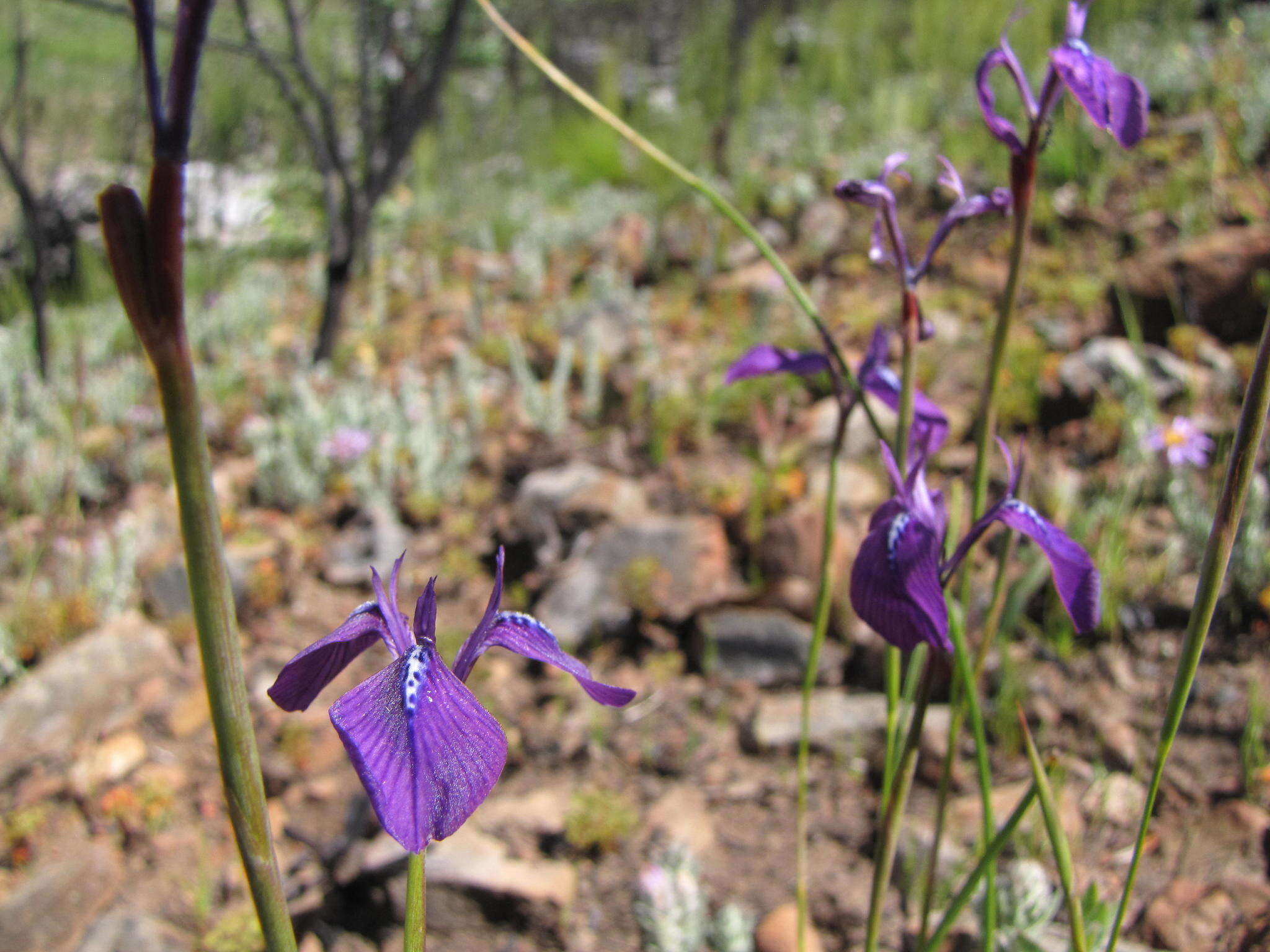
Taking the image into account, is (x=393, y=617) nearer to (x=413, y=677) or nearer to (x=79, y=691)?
(x=413, y=677)

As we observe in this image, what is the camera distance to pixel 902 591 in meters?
0.78

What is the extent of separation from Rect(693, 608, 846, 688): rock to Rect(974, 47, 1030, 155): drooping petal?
64.7 inches

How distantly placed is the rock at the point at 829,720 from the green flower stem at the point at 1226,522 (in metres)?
1.35

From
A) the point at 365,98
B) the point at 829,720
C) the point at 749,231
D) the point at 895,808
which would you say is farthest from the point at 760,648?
the point at 365,98

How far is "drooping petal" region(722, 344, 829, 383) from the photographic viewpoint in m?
1.16

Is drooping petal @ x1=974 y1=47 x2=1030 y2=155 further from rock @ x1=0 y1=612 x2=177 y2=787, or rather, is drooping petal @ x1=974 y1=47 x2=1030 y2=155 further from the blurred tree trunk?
the blurred tree trunk

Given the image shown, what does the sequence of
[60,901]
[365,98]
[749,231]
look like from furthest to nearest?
[365,98], [60,901], [749,231]

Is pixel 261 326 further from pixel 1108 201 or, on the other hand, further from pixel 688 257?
pixel 1108 201

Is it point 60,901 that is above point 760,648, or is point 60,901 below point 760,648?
below

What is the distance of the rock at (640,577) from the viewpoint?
8.70 feet

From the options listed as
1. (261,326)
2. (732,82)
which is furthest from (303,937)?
(732,82)

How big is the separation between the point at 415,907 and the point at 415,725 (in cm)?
15

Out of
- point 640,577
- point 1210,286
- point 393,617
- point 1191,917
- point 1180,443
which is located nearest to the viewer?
point 393,617

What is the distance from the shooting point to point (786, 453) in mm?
3191
